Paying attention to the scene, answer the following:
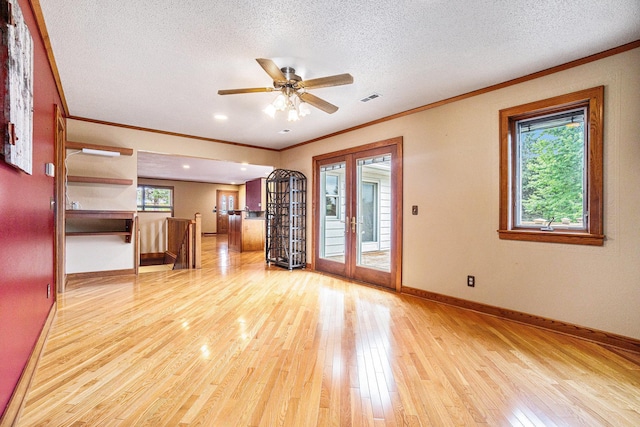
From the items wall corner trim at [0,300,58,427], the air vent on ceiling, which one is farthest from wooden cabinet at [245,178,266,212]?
wall corner trim at [0,300,58,427]

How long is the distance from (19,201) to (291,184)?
13.2 feet

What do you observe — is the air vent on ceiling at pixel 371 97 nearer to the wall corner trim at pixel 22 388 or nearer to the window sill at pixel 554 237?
the window sill at pixel 554 237

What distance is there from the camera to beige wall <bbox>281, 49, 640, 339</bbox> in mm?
2391

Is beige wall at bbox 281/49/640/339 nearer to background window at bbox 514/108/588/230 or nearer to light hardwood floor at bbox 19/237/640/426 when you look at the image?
background window at bbox 514/108/588/230

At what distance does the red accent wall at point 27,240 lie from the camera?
143 cm

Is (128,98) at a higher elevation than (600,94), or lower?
higher

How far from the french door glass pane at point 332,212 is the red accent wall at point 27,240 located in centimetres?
364

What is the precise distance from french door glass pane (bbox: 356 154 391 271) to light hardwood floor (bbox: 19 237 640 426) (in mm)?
1094

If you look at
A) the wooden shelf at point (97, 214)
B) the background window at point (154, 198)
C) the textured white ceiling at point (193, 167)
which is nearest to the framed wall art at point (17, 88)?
the wooden shelf at point (97, 214)

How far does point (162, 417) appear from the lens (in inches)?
A: 59.9

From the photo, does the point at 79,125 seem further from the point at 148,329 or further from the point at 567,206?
the point at 567,206

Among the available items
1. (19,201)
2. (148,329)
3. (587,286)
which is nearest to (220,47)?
(19,201)

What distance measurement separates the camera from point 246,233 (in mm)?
7852

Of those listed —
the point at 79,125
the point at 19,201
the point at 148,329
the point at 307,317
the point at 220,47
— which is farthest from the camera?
the point at 79,125
